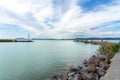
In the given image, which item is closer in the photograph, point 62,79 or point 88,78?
point 88,78

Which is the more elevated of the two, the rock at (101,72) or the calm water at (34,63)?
the rock at (101,72)

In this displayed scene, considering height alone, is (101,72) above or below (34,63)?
above

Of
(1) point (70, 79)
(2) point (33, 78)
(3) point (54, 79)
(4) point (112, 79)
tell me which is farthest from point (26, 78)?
(4) point (112, 79)

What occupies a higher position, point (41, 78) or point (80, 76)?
point (80, 76)

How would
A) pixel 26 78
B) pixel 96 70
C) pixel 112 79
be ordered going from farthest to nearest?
pixel 26 78 → pixel 96 70 → pixel 112 79

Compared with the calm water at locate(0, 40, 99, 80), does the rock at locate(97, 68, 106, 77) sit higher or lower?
higher

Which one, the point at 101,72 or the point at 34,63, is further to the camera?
the point at 34,63

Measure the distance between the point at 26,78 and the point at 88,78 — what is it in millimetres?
5517

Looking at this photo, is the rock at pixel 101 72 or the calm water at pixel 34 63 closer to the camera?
the rock at pixel 101 72

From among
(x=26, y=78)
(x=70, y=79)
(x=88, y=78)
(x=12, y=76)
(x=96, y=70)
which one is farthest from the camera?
(x=12, y=76)

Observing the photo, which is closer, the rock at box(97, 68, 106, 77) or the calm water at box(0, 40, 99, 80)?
the rock at box(97, 68, 106, 77)

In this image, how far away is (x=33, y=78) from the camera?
14406 mm

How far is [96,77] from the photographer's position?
Answer: 11.1m

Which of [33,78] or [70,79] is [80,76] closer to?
Result: [70,79]
